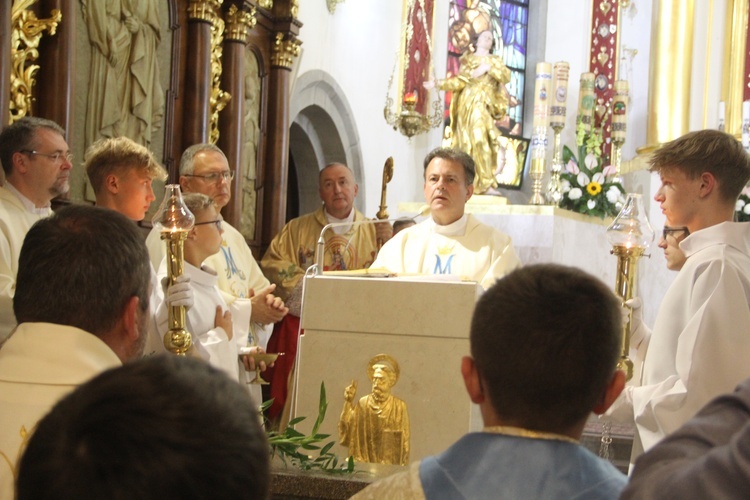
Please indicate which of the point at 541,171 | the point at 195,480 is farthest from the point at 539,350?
the point at 541,171

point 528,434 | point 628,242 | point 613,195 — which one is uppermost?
point 613,195

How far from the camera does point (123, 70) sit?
6129 mm

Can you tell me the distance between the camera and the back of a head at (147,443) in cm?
85

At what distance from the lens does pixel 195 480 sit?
0.86 m

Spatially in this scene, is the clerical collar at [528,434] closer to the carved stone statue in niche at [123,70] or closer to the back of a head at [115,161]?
the back of a head at [115,161]

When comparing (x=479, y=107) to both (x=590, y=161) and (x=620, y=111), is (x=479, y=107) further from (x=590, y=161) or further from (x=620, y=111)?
(x=620, y=111)

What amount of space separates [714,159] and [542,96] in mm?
8878

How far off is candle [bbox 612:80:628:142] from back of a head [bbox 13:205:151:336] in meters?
11.5

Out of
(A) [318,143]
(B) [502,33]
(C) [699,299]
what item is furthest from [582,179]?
(C) [699,299]

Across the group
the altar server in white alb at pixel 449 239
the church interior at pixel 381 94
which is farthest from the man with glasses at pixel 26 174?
the altar server in white alb at pixel 449 239

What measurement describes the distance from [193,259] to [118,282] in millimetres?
2203

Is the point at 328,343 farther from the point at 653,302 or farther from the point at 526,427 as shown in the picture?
the point at 653,302

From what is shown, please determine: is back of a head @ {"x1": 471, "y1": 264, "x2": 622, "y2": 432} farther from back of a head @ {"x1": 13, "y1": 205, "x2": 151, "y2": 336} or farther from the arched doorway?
the arched doorway

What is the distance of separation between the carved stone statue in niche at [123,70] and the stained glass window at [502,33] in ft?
22.9
